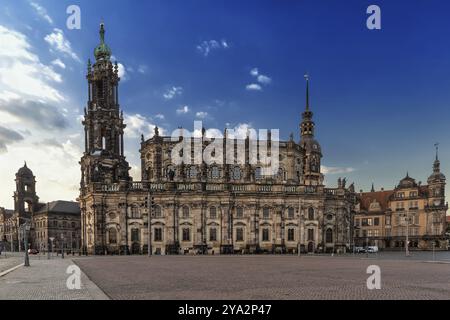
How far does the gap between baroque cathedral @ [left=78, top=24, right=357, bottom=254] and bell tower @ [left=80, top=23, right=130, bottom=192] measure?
176 millimetres

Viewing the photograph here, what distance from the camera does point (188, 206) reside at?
59.6 metres

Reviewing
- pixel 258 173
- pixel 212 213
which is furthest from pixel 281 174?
pixel 212 213

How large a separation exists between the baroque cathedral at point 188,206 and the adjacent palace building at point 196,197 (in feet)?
0.50

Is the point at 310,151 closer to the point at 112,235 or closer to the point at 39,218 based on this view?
the point at 112,235

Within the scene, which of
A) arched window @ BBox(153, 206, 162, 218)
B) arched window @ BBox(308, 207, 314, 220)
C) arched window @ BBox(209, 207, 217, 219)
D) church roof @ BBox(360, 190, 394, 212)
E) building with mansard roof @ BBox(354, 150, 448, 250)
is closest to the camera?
arched window @ BBox(153, 206, 162, 218)

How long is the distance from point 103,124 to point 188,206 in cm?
2224

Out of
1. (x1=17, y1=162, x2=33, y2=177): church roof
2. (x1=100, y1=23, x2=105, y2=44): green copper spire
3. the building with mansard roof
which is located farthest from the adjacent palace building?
(x1=17, y1=162, x2=33, y2=177): church roof

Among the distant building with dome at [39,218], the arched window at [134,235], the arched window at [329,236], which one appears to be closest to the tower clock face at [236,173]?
the arched window at [329,236]

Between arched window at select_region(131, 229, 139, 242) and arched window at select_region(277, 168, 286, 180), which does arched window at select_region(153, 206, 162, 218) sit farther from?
arched window at select_region(277, 168, 286, 180)

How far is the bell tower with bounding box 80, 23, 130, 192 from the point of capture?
65875mm

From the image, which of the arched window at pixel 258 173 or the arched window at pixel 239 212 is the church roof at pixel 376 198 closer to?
the arched window at pixel 258 173

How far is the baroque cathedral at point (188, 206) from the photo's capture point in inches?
2295
